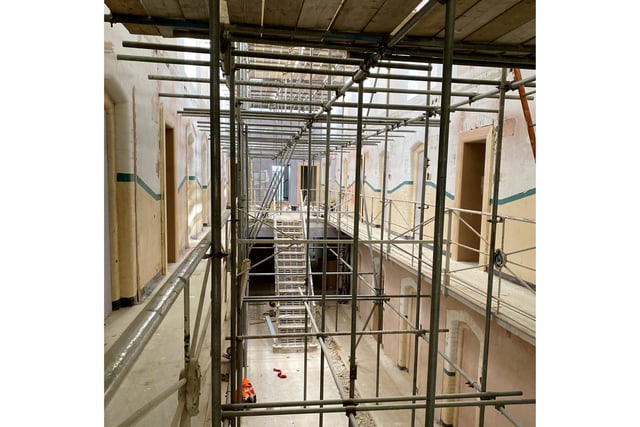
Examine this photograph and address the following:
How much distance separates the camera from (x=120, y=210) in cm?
397

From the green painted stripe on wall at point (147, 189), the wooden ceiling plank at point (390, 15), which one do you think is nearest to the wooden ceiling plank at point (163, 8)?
the wooden ceiling plank at point (390, 15)

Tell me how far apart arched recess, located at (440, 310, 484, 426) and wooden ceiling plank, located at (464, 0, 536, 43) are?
415cm

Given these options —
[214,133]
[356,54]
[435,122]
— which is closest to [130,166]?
[356,54]

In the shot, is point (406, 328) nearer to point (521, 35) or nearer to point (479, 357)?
point (479, 357)

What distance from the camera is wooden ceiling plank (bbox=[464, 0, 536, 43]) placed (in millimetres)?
1817

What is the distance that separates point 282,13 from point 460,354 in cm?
566

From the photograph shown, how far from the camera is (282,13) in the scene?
1869mm

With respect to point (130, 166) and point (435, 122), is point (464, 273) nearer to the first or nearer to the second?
point (435, 122)

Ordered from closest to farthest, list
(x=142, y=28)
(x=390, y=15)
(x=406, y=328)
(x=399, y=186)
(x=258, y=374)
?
1. (x=390, y=15)
2. (x=142, y=28)
3. (x=258, y=374)
4. (x=406, y=328)
5. (x=399, y=186)

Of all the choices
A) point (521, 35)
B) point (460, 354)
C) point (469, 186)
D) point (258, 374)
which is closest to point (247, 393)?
point (258, 374)

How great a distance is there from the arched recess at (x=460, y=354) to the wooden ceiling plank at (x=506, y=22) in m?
4.15

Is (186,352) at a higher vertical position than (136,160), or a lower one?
lower

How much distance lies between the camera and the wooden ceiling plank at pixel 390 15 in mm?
1719

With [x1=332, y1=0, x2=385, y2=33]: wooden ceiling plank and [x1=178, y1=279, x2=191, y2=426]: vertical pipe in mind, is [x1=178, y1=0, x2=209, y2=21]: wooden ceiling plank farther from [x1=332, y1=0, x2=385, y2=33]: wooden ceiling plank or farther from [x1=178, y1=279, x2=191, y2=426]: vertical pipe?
[x1=178, y1=279, x2=191, y2=426]: vertical pipe
